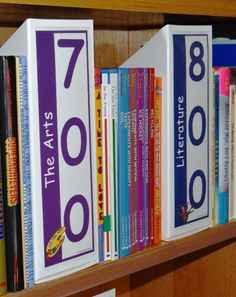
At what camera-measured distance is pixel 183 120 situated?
910mm

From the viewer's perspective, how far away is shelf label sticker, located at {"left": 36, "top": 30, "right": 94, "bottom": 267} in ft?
2.43

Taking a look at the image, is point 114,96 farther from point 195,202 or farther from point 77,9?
point 195,202

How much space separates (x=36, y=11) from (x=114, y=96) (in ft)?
0.50

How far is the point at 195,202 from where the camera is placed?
951mm

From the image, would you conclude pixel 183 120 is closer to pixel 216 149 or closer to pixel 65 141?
pixel 216 149

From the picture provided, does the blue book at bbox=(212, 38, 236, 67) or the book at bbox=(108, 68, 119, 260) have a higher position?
the blue book at bbox=(212, 38, 236, 67)

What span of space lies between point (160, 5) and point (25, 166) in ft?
0.95

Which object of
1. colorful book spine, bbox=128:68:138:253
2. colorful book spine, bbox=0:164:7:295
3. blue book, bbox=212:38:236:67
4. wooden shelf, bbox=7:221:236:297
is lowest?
wooden shelf, bbox=7:221:236:297

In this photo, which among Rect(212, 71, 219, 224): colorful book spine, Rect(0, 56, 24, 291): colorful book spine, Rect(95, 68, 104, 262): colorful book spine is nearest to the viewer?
Rect(0, 56, 24, 291): colorful book spine

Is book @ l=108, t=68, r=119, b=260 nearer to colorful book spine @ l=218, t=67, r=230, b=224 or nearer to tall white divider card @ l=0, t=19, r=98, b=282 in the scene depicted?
tall white divider card @ l=0, t=19, r=98, b=282

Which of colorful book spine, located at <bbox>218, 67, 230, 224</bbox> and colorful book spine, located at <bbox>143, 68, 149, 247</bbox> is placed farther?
colorful book spine, located at <bbox>218, 67, 230, 224</bbox>

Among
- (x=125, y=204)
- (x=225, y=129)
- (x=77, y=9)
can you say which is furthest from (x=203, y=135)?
(x=77, y=9)

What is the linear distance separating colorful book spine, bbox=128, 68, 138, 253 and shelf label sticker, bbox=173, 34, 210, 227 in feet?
0.23

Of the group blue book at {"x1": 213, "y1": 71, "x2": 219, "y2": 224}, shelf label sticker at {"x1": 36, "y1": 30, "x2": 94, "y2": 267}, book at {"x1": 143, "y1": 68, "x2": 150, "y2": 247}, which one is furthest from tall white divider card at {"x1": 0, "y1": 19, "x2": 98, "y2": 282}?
blue book at {"x1": 213, "y1": 71, "x2": 219, "y2": 224}
